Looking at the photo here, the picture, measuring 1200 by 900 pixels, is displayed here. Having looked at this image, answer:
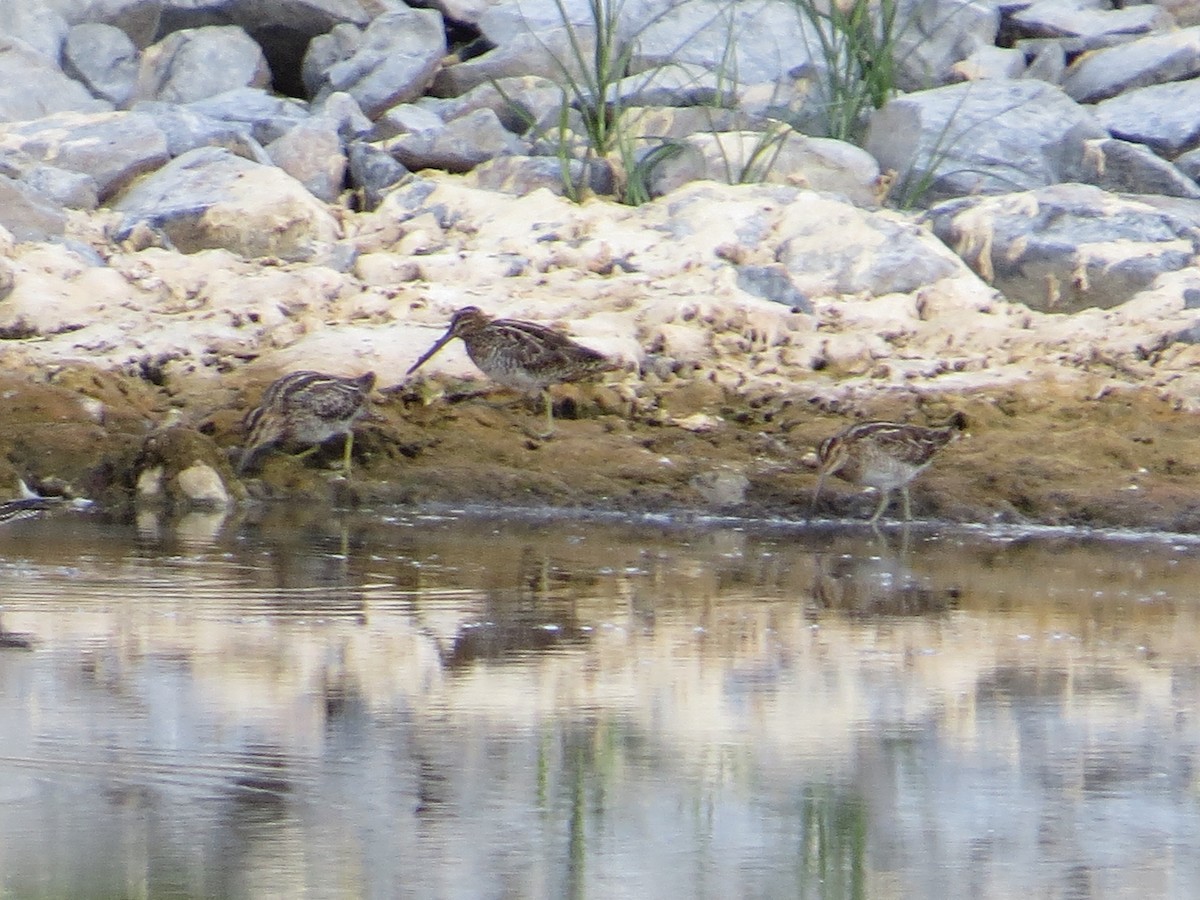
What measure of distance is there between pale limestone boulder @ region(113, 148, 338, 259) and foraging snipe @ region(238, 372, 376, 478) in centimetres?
236

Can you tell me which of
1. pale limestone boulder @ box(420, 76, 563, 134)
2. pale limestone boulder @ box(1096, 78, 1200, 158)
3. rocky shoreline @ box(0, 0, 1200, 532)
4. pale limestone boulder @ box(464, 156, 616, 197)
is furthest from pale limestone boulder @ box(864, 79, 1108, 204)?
pale limestone boulder @ box(420, 76, 563, 134)

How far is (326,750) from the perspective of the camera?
16.4 ft

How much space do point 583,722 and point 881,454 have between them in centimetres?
433

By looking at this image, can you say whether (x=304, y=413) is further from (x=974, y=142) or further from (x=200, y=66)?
(x=200, y=66)

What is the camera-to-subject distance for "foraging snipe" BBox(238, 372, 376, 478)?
958cm

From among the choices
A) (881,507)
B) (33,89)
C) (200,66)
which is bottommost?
(881,507)

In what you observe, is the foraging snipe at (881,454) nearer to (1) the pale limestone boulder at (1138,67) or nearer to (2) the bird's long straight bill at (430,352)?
(2) the bird's long straight bill at (430,352)

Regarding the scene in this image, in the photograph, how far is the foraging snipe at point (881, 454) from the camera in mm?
9391

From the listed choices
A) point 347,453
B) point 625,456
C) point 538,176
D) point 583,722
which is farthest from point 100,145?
point 583,722

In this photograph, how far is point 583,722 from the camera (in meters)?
5.37

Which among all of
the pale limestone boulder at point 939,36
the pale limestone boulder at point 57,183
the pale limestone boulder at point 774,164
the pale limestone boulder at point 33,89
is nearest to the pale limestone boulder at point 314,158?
the pale limestone boulder at point 57,183

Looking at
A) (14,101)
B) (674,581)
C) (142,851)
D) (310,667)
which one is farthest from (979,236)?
(142,851)

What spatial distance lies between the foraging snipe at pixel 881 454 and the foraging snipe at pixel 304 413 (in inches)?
81.8

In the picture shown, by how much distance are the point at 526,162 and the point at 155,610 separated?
22.5 ft
